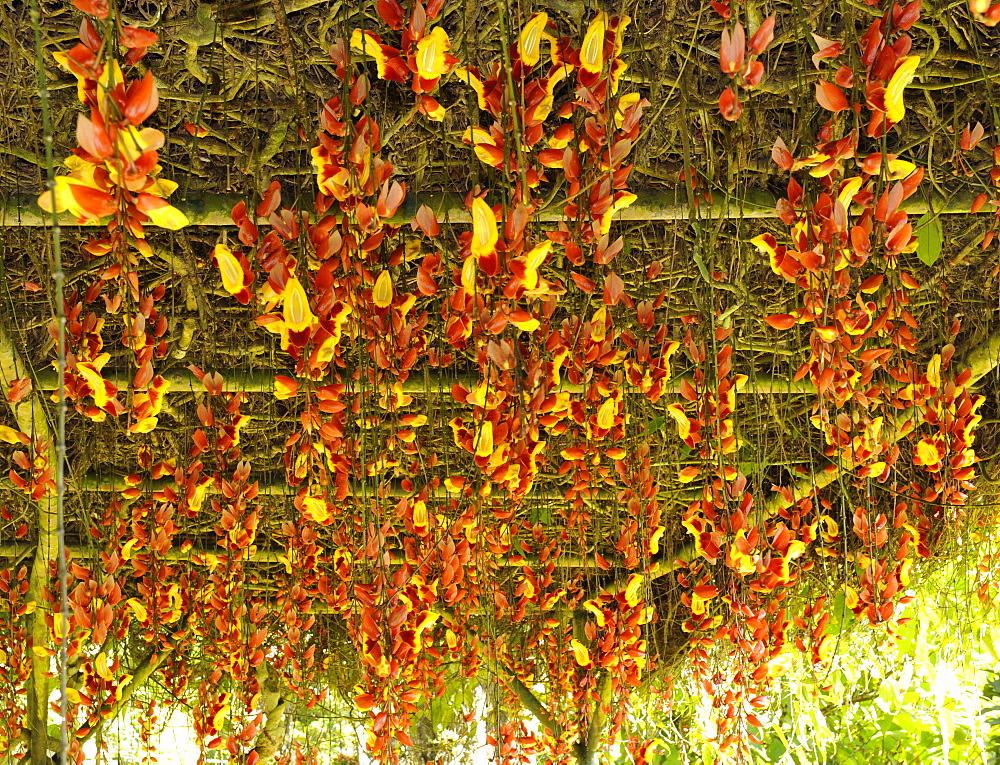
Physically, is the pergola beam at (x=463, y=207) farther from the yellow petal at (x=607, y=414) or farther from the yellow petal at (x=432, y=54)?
the yellow petal at (x=432, y=54)

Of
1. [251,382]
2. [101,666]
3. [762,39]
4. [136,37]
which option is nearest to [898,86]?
[762,39]

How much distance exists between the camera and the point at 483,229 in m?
1.02

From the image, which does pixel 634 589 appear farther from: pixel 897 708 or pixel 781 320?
pixel 897 708

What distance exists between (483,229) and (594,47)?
241mm

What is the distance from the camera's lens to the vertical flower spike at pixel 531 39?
1017mm

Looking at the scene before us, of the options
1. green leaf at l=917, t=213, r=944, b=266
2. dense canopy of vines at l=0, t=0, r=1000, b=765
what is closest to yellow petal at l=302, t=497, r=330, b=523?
dense canopy of vines at l=0, t=0, r=1000, b=765

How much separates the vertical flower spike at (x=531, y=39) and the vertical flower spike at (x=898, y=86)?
380mm

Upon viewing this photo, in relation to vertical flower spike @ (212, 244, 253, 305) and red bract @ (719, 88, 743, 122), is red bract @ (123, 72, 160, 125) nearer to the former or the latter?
vertical flower spike @ (212, 244, 253, 305)

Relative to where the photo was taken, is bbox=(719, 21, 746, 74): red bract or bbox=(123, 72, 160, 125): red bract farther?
bbox=(719, 21, 746, 74): red bract

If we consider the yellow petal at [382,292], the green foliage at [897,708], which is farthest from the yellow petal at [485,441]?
the green foliage at [897,708]

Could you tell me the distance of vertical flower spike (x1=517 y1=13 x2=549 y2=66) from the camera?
1017mm

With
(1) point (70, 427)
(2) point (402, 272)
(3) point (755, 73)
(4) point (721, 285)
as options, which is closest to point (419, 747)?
(1) point (70, 427)

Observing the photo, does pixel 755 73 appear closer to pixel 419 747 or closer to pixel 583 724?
pixel 583 724

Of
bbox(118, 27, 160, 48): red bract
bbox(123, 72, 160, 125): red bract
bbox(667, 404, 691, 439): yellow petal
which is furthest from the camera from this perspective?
bbox(667, 404, 691, 439): yellow petal
